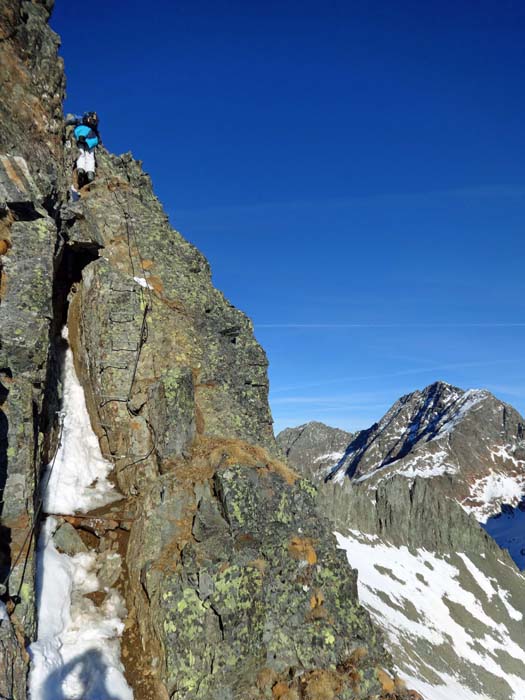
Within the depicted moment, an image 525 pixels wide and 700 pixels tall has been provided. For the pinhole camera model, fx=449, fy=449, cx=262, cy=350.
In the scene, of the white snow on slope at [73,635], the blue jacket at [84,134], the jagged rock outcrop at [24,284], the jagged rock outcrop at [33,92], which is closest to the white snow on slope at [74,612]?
the white snow on slope at [73,635]

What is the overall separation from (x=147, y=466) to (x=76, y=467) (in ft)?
9.90

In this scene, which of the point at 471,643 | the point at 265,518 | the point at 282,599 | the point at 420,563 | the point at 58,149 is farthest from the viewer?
the point at 420,563

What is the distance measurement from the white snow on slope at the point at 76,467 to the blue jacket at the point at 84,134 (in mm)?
12878

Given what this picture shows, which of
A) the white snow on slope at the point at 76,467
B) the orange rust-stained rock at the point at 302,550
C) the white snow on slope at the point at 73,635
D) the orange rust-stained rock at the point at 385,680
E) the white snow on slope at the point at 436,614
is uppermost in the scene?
the white snow on slope at the point at 76,467

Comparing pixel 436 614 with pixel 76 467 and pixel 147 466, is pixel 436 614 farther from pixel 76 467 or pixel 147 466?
pixel 76 467

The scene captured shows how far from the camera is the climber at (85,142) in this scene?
26.4 m

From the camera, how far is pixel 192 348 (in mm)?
23484

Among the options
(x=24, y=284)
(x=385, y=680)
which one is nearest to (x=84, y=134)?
(x=24, y=284)

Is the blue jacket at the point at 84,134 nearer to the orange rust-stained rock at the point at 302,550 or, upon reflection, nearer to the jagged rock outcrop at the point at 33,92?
the jagged rock outcrop at the point at 33,92

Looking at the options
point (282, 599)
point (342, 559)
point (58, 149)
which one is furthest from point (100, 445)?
point (58, 149)

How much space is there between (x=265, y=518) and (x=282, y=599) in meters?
2.87

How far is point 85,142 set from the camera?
2664cm

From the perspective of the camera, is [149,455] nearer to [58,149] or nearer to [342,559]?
[342,559]

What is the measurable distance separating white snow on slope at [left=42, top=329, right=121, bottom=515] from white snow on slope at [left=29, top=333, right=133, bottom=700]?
4 cm
